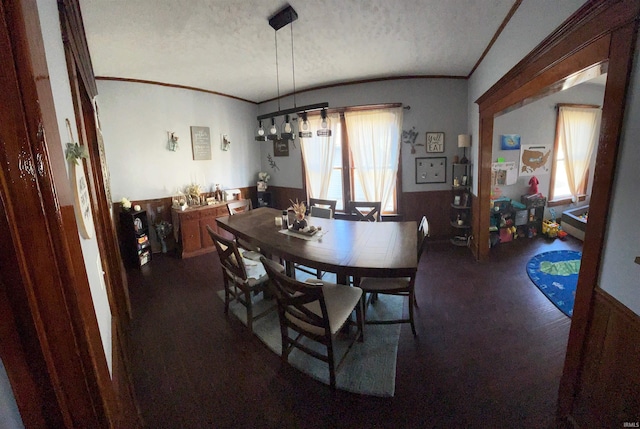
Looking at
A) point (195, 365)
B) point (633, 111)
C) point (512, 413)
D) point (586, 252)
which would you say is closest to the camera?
point (633, 111)

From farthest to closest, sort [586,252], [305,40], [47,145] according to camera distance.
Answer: [305,40] < [586,252] < [47,145]

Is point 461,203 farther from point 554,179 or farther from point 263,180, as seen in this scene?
point 263,180

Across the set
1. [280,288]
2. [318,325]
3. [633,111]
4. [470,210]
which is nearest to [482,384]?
[318,325]

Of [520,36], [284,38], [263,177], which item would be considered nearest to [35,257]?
[284,38]

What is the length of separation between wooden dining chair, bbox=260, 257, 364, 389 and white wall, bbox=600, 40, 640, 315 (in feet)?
4.42

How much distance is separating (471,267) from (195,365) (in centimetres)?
321

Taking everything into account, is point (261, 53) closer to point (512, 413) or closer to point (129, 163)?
point (129, 163)

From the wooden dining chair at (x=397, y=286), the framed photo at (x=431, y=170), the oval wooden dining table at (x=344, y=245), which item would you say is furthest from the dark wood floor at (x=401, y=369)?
the framed photo at (x=431, y=170)

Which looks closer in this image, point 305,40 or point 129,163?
point 305,40

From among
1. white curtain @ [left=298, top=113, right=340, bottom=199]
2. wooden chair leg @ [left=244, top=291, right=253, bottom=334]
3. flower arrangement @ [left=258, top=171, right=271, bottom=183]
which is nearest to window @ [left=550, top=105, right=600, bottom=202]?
white curtain @ [left=298, top=113, right=340, bottom=199]

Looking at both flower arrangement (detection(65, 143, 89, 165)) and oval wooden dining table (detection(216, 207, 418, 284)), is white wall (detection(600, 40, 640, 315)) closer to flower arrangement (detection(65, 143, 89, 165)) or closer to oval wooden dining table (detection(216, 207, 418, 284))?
oval wooden dining table (detection(216, 207, 418, 284))

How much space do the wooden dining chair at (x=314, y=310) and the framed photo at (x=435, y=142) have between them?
300cm

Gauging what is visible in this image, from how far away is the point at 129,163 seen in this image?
3.70 m

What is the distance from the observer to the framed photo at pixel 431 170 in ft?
13.4
